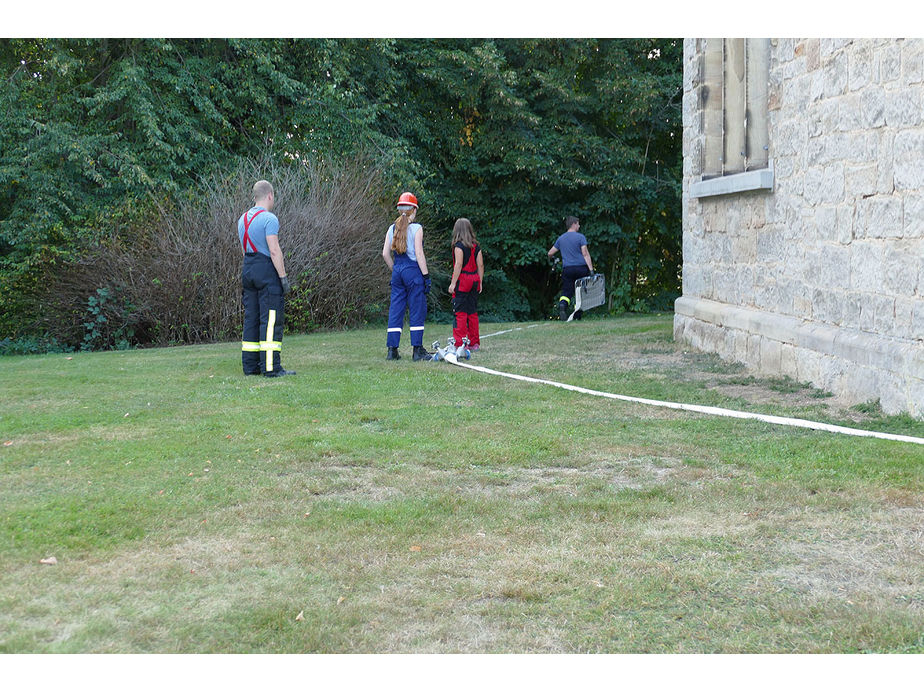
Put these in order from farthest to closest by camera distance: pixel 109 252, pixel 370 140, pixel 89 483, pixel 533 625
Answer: pixel 370 140
pixel 109 252
pixel 89 483
pixel 533 625

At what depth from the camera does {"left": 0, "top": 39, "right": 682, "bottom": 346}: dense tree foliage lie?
62.0 feet

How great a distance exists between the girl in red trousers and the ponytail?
0.79 m

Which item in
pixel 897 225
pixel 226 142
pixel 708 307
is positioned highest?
pixel 226 142

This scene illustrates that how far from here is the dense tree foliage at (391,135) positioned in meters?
18.9

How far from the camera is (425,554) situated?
4035 mm

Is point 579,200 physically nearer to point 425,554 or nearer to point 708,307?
point 708,307

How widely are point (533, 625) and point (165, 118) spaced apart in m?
18.5

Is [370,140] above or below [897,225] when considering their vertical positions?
above

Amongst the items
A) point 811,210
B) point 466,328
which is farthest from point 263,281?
point 811,210

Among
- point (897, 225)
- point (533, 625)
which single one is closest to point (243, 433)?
point (533, 625)

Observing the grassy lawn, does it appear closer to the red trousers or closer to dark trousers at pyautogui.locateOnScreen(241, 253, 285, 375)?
dark trousers at pyautogui.locateOnScreen(241, 253, 285, 375)

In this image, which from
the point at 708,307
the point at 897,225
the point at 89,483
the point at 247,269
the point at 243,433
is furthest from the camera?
the point at 708,307

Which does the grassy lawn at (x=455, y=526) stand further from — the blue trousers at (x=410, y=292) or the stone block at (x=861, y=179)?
the blue trousers at (x=410, y=292)

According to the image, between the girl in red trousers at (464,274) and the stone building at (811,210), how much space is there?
2650 millimetres
